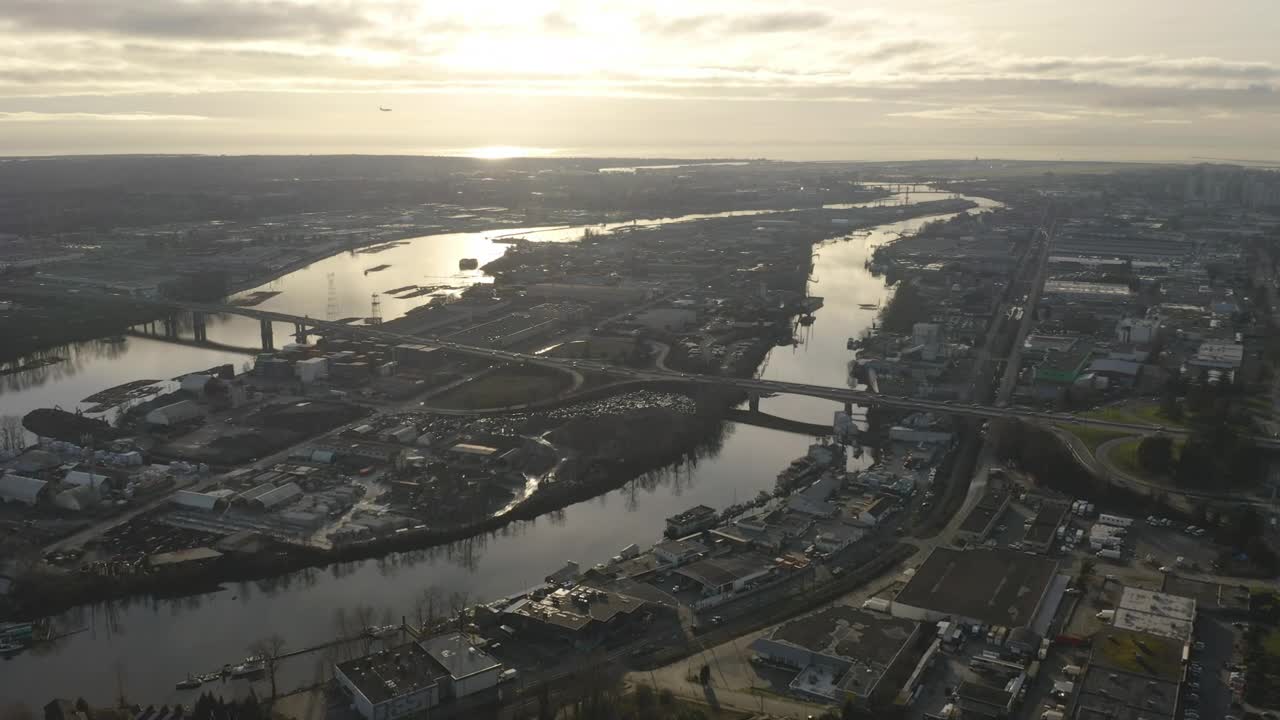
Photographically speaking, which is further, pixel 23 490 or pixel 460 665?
pixel 23 490

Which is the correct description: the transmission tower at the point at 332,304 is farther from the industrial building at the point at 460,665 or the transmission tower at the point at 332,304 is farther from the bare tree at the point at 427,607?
the industrial building at the point at 460,665

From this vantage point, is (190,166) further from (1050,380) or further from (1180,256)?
(1050,380)

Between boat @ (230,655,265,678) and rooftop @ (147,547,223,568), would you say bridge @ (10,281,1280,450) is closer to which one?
rooftop @ (147,547,223,568)

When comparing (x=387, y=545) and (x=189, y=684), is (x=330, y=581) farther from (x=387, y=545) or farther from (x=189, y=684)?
(x=189, y=684)

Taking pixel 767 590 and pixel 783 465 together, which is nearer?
pixel 767 590

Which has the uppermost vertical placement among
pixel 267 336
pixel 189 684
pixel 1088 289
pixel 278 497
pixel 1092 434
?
pixel 1088 289

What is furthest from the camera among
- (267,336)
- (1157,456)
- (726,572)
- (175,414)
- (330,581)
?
(267,336)

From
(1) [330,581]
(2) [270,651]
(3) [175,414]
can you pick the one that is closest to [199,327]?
(3) [175,414]

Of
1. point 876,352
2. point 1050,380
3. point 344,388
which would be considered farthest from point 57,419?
point 1050,380
